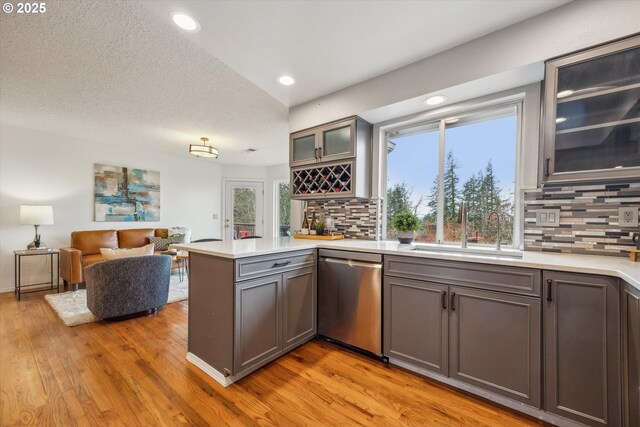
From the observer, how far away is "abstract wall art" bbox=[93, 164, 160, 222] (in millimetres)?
4656

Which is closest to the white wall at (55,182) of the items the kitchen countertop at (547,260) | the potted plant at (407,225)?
the kitchen countertop at (547,260)

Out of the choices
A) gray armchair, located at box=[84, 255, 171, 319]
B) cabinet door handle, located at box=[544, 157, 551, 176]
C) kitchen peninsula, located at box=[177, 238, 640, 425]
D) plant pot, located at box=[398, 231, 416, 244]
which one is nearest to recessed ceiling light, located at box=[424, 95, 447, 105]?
cabinet door handle, located at box=[544, 157, 551, 176]

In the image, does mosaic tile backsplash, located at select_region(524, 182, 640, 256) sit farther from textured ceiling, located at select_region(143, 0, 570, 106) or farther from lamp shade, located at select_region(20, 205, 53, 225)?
lamp shade, located at select_region(20, 205, 53, 225)

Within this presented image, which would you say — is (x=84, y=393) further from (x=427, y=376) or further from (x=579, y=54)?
(x=579, y=54)

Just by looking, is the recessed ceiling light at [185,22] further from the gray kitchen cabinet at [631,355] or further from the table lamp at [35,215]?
the table lamp at [35,215]

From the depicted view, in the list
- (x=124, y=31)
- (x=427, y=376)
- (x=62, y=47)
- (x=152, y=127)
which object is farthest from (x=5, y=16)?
(x=427, y=376)

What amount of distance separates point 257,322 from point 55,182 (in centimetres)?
457

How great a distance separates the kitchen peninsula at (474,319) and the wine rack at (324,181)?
2.13 ft

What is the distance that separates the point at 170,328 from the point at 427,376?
2.38 meters

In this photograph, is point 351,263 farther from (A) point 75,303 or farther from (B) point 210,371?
(A) point 75,303

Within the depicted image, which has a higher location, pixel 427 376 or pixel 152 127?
pixel 152 127

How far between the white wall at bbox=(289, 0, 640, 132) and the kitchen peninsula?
1239 mm

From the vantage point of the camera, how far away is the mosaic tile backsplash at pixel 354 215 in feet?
9.12

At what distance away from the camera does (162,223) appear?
550 centimetres
